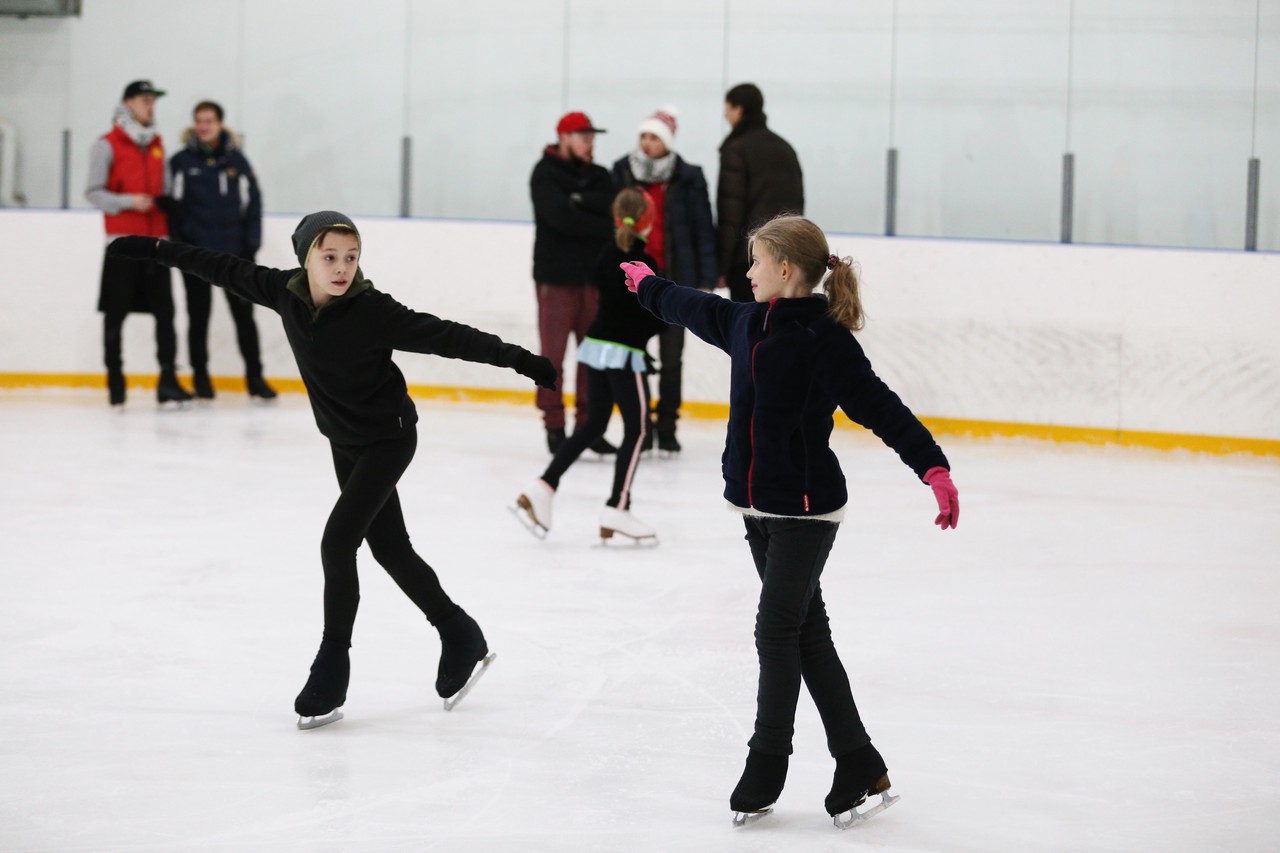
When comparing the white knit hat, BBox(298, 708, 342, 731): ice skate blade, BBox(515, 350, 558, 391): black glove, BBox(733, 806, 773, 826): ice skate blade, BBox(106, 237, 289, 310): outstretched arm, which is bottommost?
BBox(733, 806, 773, 826): ice skate blade

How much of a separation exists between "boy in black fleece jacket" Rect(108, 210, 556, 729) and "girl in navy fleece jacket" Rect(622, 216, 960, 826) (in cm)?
53

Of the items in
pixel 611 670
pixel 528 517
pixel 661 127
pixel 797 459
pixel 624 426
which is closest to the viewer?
pixel 797 459

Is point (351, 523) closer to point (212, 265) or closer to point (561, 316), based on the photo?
point (212, 265)

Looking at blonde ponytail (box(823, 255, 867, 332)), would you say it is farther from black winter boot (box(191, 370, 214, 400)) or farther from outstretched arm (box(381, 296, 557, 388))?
black winter boot (box(191, 370, 214, 400))

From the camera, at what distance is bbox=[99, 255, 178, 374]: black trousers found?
8375mm

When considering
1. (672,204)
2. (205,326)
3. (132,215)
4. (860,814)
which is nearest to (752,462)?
(860,814)

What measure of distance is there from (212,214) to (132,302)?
606mm

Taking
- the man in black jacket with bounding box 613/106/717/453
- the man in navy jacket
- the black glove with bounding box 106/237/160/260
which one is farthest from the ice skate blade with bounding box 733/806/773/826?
the man in navy jacket

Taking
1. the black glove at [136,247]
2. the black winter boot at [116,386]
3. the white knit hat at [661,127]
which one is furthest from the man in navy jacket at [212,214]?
the black glove at [136,247]

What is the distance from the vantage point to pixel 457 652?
354cm

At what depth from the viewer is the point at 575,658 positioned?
396cm

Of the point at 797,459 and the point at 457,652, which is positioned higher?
the point at 797,459

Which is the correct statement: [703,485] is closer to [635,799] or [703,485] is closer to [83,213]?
[635,799]

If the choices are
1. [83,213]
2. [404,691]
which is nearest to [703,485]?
[404,691]
